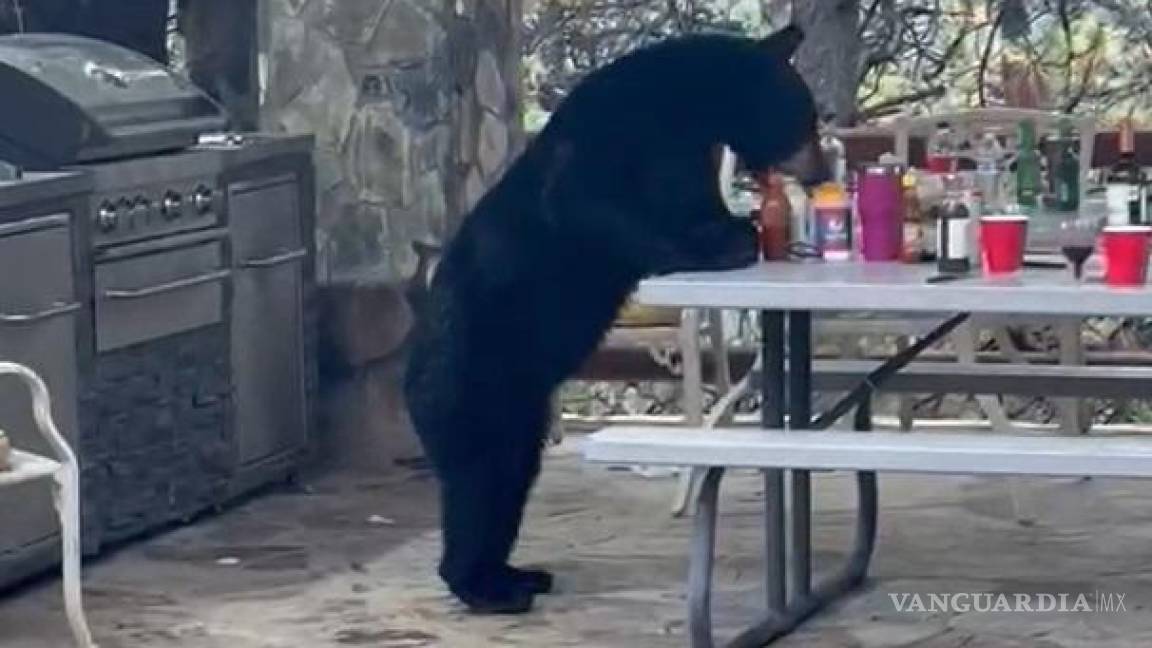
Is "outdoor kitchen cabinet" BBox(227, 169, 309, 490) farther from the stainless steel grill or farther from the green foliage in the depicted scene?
the green foliage

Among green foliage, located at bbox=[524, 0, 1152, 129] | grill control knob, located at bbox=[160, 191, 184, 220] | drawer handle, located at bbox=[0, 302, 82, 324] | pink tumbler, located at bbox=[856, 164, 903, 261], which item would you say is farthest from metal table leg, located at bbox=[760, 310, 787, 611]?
green foliage, located at bbox=[524, 0, 1152, 129]

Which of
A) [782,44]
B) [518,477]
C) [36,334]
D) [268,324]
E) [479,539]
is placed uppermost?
[782,44]

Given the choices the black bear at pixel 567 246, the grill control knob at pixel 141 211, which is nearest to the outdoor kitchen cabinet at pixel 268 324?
the grill control knob at pixel 141 211

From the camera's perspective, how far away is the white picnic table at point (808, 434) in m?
4.59

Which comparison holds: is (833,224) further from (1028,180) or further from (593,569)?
(593,569)

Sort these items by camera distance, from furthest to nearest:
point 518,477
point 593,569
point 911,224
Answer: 1. point 593,569
2. point 518,477
3. point 911,224

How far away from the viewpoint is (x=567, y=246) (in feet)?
17.1

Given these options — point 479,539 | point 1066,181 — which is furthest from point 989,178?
point 479,539

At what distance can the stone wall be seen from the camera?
23.5 ft

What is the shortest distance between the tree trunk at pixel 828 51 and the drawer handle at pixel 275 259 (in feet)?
6.19

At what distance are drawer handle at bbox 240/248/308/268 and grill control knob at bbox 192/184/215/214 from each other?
25 centimetres

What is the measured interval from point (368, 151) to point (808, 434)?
2.52m

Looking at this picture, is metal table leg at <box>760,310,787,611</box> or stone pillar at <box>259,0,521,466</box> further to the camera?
stone pillar at <box>259,0,521,466</box>

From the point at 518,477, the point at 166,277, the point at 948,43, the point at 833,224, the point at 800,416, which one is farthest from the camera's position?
the point at 948,43
